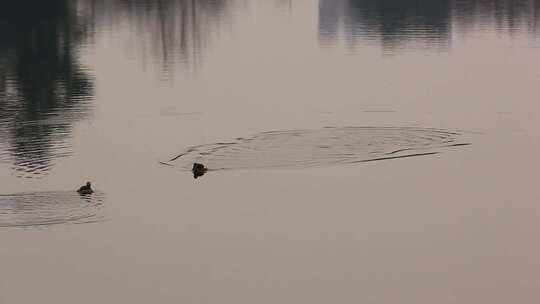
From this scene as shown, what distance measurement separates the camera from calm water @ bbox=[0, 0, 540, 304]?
25484 millimetres

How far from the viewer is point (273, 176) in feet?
111

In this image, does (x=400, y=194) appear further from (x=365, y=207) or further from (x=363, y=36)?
(x=363, y=36)

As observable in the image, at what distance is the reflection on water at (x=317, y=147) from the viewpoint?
3569cm

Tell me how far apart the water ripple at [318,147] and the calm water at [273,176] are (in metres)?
0.09

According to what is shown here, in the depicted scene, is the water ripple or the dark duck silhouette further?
the water ripple

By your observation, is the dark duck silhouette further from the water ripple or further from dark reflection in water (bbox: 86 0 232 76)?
dark reflection in water (bbox: 86 0 232 76)

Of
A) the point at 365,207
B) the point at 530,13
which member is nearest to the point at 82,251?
the point at 365,207

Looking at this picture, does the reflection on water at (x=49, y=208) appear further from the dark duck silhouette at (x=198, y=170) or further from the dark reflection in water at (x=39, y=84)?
the dark reflection in water at (x=39, y=84)

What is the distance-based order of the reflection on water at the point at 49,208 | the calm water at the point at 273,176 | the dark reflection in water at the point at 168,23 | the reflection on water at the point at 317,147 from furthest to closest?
the dark reflection in water at the point at 168,23 → the reflection on water at the point at 317,147 → the reflection on water at the point at 49,208 → the calm water at the point at 273,176

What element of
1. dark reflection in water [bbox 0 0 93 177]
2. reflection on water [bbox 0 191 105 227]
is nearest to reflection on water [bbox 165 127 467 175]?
dark reflection in water [bbox 0 0 93 177]

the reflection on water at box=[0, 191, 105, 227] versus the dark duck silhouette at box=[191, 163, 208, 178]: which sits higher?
the dark duck silhouette at box=[191, 163, 208, 178]

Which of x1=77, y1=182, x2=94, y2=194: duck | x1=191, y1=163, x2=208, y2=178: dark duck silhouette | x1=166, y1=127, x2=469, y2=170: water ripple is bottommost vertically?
x1=77, y1=182, x2=94, y2=194: duck

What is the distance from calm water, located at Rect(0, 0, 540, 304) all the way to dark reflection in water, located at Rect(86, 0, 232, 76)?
926 millimetres

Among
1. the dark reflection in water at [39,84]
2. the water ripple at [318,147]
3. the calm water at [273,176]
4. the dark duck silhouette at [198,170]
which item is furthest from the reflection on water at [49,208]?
the water ripple at [318,147]
